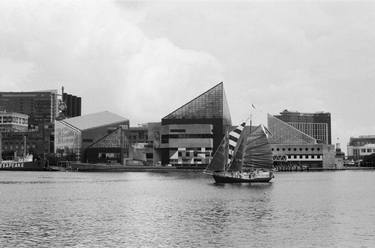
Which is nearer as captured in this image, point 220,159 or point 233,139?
point 233,139

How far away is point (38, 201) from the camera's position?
9250 cm

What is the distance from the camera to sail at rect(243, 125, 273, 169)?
135 meters

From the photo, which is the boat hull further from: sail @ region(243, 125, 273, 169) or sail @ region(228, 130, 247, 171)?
sail @ region(243, 125, 273, 169)

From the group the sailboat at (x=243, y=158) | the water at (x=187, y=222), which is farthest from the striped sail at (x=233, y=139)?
the water at (x=187, y=222)

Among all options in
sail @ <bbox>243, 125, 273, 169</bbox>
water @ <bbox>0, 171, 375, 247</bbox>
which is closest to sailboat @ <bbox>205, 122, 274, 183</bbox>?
sail @ <bbox>243, 125, 273, 169</bbox>

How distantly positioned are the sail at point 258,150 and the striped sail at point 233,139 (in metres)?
2.68

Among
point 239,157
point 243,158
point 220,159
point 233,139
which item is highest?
point 233,139

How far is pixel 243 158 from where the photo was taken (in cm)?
13738

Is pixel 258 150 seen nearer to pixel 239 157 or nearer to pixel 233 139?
pixel 239 157

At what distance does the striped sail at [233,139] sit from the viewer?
448 ft

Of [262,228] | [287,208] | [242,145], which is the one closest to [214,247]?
[262,228]

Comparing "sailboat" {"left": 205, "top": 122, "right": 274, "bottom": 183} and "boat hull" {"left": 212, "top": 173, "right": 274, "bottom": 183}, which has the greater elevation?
"sailboat" {"left": 205, "top": 122, "right": 274, "bottom": 183}

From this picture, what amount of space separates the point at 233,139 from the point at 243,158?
507 cm

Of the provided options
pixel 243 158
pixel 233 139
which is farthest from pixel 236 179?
pixel 233 139
